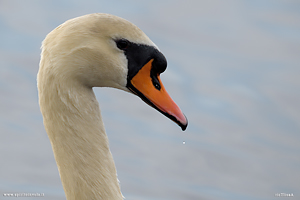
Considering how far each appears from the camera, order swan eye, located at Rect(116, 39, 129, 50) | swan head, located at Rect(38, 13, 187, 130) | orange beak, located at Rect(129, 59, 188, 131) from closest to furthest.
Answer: swan head, located at Rect(38, 13, 187, 130)
swan eye, located at Rect(116, 39, 129, 50)
orange beak, located at Rect(129, 59, 188, 131)

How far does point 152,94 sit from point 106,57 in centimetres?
34

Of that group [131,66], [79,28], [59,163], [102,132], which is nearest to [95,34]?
[79,28]

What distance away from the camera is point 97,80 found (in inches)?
116

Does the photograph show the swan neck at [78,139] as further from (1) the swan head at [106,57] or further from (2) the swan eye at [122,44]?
(2) the swan eye at [122,44]

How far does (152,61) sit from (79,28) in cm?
45

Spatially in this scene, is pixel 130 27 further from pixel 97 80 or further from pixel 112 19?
pixel 97 80

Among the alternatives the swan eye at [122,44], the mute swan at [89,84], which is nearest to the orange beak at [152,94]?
the mute swan at [89,84]

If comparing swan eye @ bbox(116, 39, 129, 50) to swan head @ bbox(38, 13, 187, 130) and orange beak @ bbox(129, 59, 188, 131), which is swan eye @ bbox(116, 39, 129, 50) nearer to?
swan head @ bbox(38, 13, 187, 130)

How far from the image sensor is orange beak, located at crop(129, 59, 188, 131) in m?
3.00

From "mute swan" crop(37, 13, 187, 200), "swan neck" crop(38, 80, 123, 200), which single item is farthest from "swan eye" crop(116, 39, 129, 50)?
"swan neck" crop(38, 80, 123, 200)

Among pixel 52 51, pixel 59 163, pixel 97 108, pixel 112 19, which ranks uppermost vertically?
pixel 112 19

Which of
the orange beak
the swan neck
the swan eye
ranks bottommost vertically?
the swan neck

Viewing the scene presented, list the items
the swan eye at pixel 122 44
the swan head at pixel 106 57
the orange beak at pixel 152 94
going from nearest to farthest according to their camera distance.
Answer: the swan head at pixel 106 57 < the swan eye at pixel 122 44 < the orange beak at pixel 152 94

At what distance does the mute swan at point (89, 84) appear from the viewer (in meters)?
2.78
